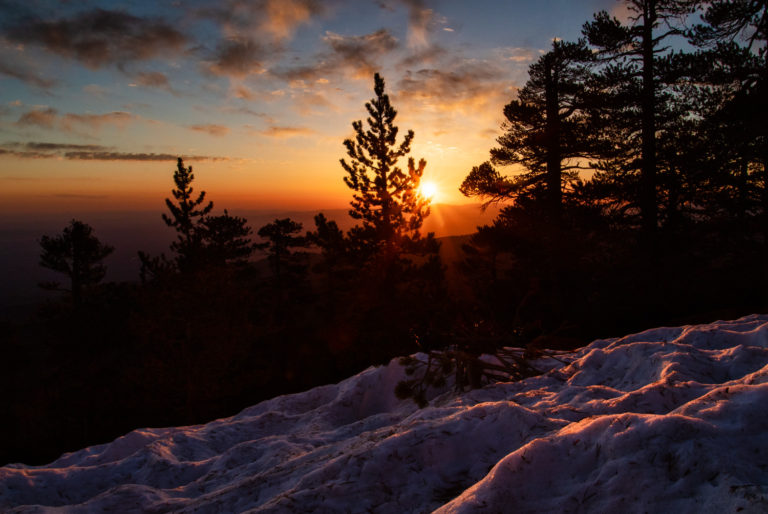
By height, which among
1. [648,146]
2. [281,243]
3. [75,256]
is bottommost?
[75,256]

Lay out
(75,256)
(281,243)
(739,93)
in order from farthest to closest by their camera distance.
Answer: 1. (281,243)
2. (75,256)
3. (739,93)

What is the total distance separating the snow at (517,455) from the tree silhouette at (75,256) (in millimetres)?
31451

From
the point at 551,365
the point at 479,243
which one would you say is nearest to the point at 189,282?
the point at 479,243

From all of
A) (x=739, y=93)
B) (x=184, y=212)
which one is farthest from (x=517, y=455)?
(x=184, y=212)

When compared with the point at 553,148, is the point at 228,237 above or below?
below

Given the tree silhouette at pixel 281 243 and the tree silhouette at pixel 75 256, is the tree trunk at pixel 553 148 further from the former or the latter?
the tree silhouette at pixel 75 256

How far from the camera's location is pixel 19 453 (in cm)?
1725

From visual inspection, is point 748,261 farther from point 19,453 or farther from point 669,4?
point 19,453

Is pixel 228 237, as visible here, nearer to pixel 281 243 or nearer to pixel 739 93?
pixel 281 243

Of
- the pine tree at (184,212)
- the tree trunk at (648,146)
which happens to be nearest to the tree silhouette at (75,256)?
the pine tree at (184,212)

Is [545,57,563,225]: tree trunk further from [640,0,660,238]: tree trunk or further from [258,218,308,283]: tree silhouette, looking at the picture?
[258,218,308,283]: tree silhouette

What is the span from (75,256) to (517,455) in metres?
37.4

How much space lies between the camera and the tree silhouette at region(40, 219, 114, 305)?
29734 mm

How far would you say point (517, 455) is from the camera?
6.49ft
